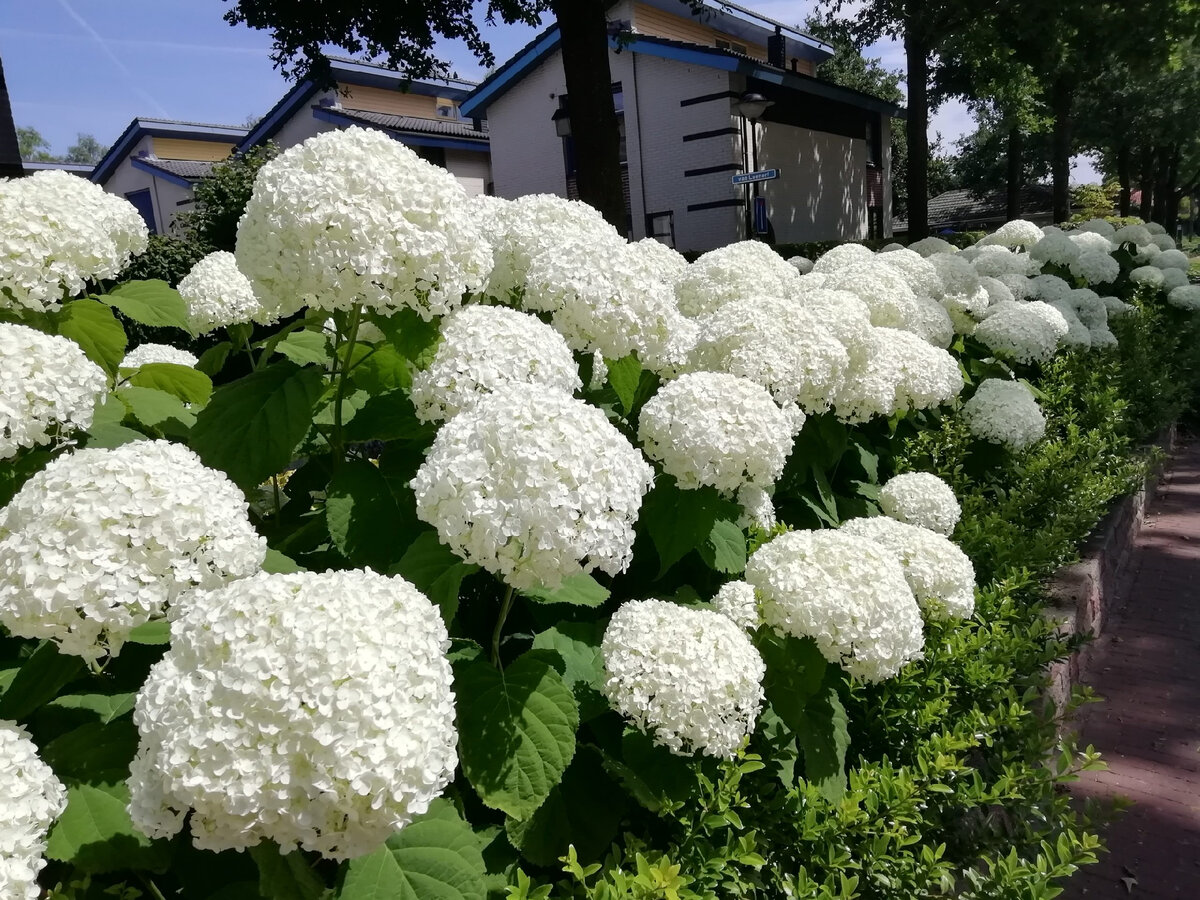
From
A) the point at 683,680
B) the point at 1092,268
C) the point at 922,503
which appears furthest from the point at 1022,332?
the point at 683,680

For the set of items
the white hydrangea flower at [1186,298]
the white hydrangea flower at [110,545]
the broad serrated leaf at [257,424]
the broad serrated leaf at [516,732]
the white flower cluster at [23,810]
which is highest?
the white hydrangea flower at [1186,298]

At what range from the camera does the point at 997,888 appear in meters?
1.95

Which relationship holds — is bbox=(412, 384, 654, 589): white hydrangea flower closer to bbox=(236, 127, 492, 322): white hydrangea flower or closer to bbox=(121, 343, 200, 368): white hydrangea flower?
bbox=(236, 127, 492, 322): white hydrangea flower

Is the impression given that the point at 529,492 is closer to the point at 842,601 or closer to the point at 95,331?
the point at 842,601

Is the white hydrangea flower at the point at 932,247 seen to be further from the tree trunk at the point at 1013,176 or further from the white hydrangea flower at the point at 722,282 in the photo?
the tree trunk at the point at 1013,176

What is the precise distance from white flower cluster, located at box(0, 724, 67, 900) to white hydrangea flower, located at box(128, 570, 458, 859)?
12 centimetres

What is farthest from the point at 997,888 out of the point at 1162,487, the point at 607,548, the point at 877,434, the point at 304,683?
the point at 1162,487

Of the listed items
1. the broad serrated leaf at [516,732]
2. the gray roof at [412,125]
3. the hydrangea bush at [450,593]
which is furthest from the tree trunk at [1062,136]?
the broad serrated leaf at [516,732]

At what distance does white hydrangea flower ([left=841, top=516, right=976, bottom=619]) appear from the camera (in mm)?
2678

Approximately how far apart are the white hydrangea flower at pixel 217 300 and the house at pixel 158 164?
89.2 feet

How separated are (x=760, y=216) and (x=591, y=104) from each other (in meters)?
10.1

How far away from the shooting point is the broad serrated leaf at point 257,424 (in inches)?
71.6

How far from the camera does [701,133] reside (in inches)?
731

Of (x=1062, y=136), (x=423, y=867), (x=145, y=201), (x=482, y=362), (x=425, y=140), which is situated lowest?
(x=423, y=867)
